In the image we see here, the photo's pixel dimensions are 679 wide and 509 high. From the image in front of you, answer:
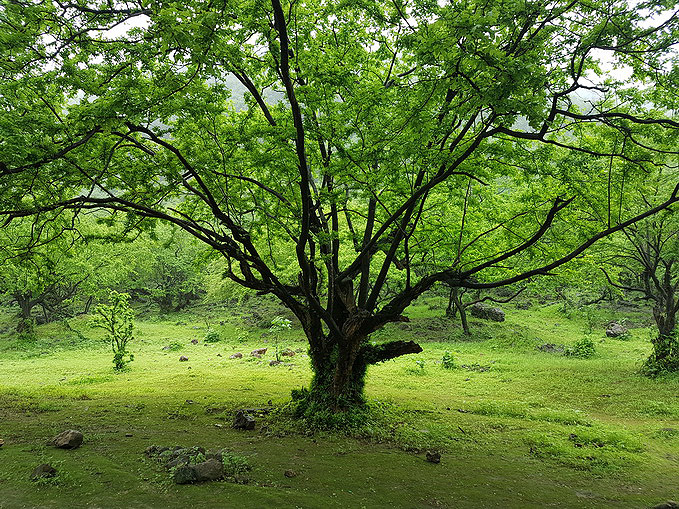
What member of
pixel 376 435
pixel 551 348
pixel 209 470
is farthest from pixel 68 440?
pixel 551 348

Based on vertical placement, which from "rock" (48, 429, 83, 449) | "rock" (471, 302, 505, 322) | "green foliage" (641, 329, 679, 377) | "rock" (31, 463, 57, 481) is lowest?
"rock" (48, 429, 83, 449)

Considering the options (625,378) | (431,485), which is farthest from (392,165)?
(625,378)

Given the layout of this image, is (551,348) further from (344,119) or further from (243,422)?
(344,119)

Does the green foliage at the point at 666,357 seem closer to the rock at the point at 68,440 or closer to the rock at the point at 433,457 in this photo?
the rock at the point at 433,457

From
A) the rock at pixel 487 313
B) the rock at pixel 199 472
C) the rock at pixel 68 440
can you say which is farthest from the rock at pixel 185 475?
the rock at pixel 487 313

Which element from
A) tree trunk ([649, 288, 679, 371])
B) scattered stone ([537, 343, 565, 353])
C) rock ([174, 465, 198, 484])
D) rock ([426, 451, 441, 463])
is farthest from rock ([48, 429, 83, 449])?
scattered stone ([537, 343, 565, 353])

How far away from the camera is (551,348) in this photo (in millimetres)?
19250

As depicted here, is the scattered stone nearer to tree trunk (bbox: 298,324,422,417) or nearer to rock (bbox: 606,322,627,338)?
rock (bbox: 606,322,627,338)

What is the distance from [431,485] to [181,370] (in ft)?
40.1

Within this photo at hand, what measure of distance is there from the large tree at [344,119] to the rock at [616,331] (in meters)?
17.3

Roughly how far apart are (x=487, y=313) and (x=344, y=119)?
23.9 metres

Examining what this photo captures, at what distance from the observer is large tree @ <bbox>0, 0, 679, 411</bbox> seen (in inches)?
178

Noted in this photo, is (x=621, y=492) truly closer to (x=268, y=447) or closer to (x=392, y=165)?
(x=268, y=447)

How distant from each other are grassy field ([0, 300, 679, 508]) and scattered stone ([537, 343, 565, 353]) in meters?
2.18
